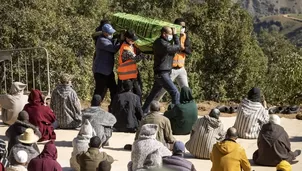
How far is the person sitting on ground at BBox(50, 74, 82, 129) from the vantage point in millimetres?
12680

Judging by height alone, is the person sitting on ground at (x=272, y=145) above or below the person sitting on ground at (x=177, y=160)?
below

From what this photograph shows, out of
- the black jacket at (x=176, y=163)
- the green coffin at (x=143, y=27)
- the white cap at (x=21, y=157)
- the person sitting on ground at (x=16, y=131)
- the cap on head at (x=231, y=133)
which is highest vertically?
the green coffin at (x=143, y=27)

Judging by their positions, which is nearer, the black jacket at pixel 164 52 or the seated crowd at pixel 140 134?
the seated crowd at pixel 140 134

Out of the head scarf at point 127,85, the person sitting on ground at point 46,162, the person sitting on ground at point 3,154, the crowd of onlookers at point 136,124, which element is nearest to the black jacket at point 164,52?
the crowd of onlookers at point 136,124

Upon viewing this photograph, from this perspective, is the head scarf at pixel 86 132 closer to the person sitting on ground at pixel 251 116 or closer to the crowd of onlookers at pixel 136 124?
the crowd of onlookers at pixel 136 124

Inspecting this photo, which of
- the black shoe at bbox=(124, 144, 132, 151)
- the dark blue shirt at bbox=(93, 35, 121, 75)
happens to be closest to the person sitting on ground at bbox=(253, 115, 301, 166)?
the black shoe at bbox=(124, 144, 132, 151)

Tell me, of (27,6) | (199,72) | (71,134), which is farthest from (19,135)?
(199,72)

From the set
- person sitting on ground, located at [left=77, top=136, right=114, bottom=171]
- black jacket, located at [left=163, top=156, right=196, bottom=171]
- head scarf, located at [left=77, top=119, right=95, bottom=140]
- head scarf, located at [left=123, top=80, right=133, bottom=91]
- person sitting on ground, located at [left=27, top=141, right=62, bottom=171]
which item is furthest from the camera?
head scarf, located at [left=123, top=80, right=133, bottom=91]

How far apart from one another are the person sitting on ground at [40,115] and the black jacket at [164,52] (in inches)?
88.4

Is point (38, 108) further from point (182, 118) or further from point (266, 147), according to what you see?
point (266, 147)

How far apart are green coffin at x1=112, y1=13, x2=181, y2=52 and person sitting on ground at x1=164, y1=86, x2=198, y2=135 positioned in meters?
1.50

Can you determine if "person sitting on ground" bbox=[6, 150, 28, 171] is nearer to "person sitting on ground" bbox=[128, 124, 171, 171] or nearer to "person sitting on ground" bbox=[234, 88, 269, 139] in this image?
"person sitting on ground" bbox=[128, 124, 171, 171]

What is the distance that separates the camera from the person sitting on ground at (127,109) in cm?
1241

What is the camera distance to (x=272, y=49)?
199ft
